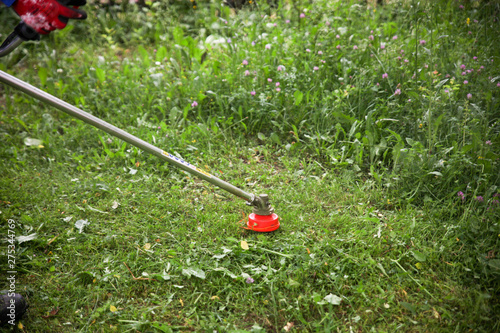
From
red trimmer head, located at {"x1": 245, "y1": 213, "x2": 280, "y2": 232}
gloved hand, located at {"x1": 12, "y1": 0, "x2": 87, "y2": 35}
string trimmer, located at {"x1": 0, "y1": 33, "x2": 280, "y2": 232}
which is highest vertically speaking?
gloved hand, located at {"x1": 12, "y1": 0, "x2": 87, "y2": 35}

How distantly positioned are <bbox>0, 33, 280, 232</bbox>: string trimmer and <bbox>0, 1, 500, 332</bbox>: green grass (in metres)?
0.09

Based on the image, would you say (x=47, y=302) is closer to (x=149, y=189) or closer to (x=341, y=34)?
(x=149, y=189)

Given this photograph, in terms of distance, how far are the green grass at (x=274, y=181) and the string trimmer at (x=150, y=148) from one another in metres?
0.09

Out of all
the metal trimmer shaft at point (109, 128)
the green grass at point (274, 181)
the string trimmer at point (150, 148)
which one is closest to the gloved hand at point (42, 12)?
the string trimmer at point (150, 148)

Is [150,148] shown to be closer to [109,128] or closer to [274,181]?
[109,128]

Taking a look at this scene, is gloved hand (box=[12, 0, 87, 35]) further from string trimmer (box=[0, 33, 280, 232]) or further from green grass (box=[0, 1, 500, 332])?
green grass (box=[0, 1, 500, 332])

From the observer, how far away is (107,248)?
2.25 meters

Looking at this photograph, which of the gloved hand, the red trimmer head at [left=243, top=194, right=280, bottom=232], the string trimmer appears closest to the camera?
the gloved hand

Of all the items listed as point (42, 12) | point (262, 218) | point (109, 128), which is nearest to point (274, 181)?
point (262, 218)

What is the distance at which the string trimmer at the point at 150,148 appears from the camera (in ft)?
5.92

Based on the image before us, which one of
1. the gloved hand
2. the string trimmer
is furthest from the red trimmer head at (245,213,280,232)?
the gloved hand

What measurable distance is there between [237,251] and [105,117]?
6.51ft

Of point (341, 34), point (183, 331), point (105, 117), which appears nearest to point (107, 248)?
point (183, 331)

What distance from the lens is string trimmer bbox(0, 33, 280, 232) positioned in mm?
1805
